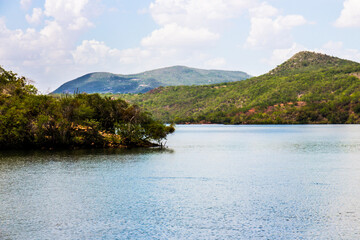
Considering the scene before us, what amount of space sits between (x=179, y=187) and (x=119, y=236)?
11.5 metres

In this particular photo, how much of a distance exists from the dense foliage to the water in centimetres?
1216

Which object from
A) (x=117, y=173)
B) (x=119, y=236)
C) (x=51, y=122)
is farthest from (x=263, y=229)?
(x=51, y=122)

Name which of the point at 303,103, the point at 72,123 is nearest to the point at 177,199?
the point at 72,123

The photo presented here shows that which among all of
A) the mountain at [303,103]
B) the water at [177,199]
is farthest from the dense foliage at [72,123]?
the mountain at [303,103]

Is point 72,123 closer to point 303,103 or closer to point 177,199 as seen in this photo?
point 177,199

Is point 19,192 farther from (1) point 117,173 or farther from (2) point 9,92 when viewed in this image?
(2) point 9,92

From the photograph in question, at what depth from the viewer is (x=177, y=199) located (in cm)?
2369

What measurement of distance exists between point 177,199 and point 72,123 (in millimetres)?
34128

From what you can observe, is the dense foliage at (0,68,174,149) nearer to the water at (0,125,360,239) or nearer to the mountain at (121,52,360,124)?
the water at (0,125,360,239)

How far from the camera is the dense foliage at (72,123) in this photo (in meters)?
52.6

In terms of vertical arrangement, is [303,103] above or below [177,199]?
above

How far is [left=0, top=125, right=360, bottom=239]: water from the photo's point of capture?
17.4 meters

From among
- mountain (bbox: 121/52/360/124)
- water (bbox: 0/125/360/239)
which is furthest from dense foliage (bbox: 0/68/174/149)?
mountain (bbox: 121/52/360/124)

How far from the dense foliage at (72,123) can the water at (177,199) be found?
1216cm
